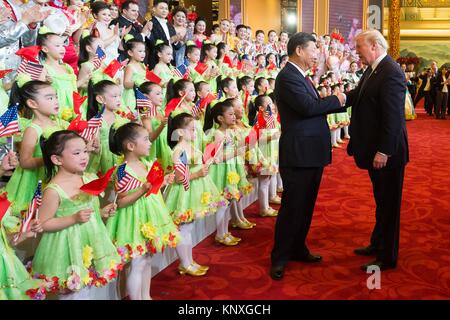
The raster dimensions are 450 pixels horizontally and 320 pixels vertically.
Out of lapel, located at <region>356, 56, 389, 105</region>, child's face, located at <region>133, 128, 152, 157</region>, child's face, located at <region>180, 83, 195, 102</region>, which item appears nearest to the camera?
child's face, located at <region>133, 128, 152, 157</region>

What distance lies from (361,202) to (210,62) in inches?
73.9

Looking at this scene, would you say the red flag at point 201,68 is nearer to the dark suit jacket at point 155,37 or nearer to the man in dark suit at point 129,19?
the dark suit jacket at point 155,37

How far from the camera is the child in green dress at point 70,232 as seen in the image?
1.70 metres

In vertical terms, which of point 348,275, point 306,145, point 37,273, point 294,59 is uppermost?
point 294,59

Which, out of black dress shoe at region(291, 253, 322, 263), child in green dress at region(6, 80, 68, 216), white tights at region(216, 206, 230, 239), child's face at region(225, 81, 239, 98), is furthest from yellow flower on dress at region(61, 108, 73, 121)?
black dress shoe at region(291, 253, 322, 263)

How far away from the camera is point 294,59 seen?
92.7 inches

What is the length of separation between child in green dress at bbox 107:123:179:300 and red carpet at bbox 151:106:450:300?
29cm

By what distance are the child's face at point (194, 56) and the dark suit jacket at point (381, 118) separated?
200 cm

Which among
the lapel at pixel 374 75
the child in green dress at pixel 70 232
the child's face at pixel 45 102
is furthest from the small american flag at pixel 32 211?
the lapel at pixel 374 75

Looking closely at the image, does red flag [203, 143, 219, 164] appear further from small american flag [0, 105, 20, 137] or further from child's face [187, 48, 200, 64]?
child's face [187, 48, 200, 64]

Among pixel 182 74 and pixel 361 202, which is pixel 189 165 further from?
pixel 361 202

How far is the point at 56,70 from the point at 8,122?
38.8 inches

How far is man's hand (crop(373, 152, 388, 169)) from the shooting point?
2.31 meters

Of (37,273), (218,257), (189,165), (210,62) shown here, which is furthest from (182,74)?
(37,273)
